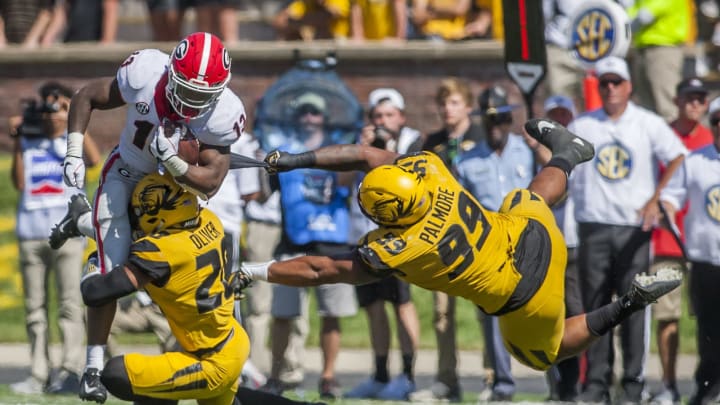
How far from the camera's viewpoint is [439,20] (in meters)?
13.7

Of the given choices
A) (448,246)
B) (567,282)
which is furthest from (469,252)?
(567,282)

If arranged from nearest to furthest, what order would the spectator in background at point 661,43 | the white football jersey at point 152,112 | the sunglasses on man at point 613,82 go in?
the white football jersey at point 152,112 < the sunglasses on man at point 613,82 < the spectator in background at point 661,43

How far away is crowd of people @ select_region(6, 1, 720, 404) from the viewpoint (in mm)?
7520

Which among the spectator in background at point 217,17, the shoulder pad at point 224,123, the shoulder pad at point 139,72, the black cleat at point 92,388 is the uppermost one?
the spectator in background at point 217,17

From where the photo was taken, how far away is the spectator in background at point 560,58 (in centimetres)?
1226

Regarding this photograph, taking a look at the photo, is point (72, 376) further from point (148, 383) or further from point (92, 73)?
point (92, 73)

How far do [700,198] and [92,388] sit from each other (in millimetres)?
4532

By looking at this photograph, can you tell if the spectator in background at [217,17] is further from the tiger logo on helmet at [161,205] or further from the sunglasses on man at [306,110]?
the tiger logo on helmet at [161,205]

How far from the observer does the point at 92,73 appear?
569 inches

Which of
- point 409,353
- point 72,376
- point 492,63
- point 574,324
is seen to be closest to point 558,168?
point 574,324

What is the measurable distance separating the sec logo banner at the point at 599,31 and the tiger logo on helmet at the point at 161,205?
3729 mm

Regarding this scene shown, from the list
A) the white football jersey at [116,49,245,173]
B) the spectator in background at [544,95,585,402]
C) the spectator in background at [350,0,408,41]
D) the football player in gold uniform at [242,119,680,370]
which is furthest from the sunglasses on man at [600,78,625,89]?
the spectator in background at [350,0,408,41]

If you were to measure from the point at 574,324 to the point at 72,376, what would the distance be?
3966 mm

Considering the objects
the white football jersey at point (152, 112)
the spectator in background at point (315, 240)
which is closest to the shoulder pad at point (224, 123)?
the white football jersey at point (152, 112)
